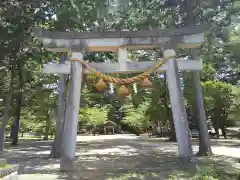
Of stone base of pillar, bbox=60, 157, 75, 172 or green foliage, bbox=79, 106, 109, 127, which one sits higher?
green foliage, bbox=79, 106, 109, 127

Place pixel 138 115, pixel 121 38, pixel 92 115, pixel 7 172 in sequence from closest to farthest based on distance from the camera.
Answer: pixel 7 172 → pixel 121 38 → pixel 138 115 → pixel 92 115

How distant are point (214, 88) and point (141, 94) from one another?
266 inches

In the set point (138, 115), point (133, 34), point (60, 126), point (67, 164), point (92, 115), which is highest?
point (92, 115)

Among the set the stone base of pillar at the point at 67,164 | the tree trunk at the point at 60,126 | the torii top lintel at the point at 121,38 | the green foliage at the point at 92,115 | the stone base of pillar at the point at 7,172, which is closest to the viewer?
the stone base of pillar at the point at 7,172

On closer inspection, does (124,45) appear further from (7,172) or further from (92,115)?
(92,115)

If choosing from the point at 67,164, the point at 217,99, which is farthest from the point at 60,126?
the point at 217,99

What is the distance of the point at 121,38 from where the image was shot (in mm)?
9500

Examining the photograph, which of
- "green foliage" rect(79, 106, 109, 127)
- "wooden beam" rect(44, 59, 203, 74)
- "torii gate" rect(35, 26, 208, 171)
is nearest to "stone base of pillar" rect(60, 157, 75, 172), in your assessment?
"torii gate" rect(35, 26, 208, 171)

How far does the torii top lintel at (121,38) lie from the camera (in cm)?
947

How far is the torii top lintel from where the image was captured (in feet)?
31.1

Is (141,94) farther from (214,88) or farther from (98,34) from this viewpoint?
(98,34)

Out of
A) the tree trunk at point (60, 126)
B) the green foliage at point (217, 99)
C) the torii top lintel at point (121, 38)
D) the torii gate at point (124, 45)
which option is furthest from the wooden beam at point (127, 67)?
the green foliage at point (217, 99)

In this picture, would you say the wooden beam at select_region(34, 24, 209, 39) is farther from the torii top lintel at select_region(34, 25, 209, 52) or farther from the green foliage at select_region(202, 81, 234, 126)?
the green foliage at select_region(202, 81, 234, 126)

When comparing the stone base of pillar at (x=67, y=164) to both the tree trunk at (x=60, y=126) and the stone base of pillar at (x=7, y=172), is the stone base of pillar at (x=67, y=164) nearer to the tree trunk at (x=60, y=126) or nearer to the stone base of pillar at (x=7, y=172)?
the stone base of pillar at (x=7, y=172)
